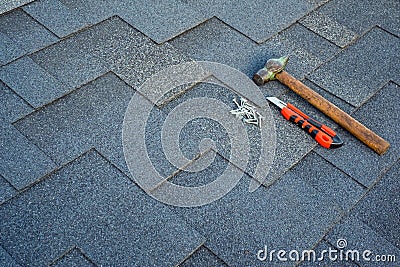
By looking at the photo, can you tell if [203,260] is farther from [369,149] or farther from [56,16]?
[56,16]

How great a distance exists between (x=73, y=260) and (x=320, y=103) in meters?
1.92

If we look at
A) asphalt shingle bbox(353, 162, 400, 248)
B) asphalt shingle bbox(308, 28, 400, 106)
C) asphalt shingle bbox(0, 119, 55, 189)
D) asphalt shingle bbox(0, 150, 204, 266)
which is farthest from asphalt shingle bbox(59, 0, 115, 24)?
asphalt shingle bbox(353, 162, 400, 248)

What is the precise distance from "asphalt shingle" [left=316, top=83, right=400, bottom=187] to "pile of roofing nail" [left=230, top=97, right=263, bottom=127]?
0.45 meters

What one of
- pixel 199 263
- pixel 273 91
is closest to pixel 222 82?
pixel 273 91

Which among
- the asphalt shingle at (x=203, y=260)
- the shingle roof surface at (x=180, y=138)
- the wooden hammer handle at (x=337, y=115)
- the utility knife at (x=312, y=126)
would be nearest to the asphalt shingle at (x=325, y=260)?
the shingle roof surface at (x=180, y=138)

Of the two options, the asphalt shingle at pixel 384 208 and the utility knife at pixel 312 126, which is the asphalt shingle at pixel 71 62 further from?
the asphalt shingle at pixel 384 208

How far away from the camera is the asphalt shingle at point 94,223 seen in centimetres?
278

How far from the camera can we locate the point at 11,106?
339 centimetres

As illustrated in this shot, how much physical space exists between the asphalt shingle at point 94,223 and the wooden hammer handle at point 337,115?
51.3 inches

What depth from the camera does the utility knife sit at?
339 centimetres

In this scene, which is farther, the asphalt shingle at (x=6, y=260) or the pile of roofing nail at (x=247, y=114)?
Answer: the pile of roofing nail at (x=247, y=114)

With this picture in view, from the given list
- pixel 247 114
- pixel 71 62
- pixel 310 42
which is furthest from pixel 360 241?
pixel 71 62

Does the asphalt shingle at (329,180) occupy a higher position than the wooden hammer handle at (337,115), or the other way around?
the wooden hammer handle at (337,115)

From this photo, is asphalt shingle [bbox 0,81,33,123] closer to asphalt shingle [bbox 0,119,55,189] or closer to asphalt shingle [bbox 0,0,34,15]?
asphalt shingle [bbox 0,119,55,189]
